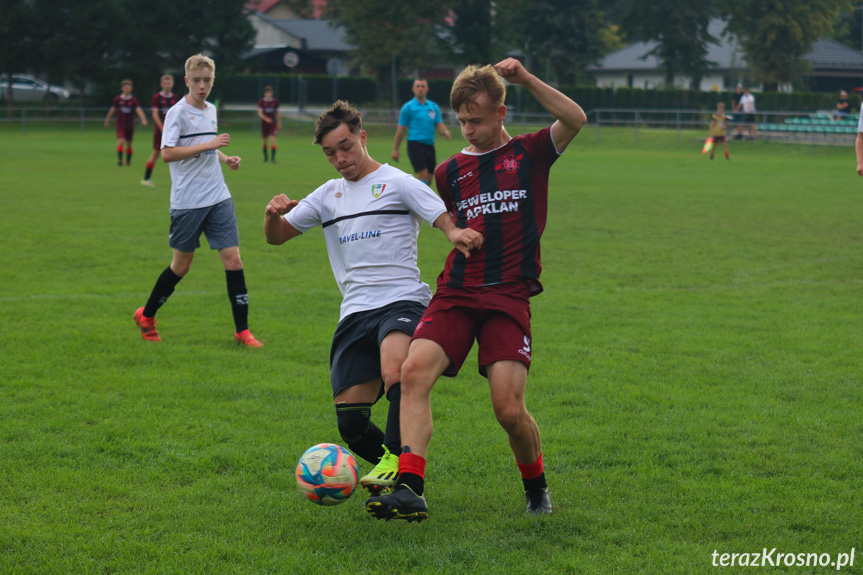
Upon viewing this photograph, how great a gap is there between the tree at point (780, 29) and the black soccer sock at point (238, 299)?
174 ft

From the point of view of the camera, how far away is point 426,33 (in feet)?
171

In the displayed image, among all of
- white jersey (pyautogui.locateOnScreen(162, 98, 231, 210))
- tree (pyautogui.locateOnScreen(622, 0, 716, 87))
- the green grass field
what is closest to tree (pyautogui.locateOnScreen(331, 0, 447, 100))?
tree (pyautogui.locateOnScreen(622, 0, 716, 87))

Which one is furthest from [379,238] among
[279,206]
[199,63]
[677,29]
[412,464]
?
[677,29]

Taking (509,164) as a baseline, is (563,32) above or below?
above

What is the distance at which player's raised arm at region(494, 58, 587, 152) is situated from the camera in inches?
154

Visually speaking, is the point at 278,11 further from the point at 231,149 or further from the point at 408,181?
the point at 408,181

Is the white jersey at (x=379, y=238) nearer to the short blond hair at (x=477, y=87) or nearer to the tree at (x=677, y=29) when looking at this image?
the short blond hair at (x=477, y=87)

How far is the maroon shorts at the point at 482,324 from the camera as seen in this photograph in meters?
3.92

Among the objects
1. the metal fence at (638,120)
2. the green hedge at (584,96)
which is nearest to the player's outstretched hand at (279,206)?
the metal fence at (638,120)

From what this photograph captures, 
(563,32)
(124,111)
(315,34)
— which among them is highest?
(315,34)

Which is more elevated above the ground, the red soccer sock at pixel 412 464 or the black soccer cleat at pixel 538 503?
the red soccer sock at pixel 412 464

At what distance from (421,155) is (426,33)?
126ft

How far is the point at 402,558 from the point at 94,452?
6.98ft

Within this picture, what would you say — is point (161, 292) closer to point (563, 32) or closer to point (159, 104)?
point (159, 104)
